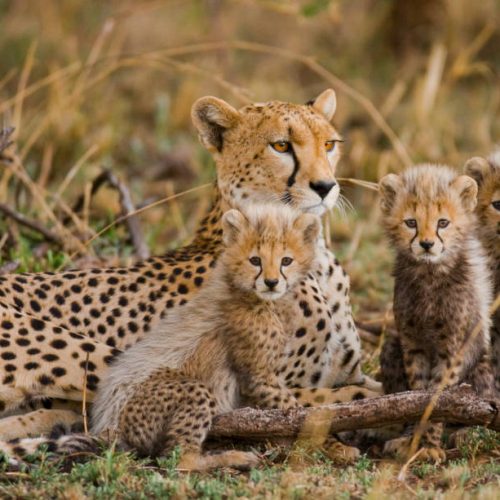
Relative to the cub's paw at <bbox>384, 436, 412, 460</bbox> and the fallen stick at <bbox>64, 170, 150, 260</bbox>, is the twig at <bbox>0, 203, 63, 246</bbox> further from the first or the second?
the cub's paw at <bbox>384, 436, 412, 460</bbox>

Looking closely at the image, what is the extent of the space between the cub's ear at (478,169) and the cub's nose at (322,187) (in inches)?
21.5

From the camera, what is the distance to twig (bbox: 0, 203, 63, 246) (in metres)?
5.81

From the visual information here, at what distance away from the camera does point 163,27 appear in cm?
1281

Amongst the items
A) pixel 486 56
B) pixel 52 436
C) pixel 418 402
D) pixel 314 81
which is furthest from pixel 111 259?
pixel 486 56

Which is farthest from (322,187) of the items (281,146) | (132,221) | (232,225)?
(132,221)

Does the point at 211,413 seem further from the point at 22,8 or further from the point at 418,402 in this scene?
the point at 22,8

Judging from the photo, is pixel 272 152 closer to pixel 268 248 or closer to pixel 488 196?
pixel 268 248

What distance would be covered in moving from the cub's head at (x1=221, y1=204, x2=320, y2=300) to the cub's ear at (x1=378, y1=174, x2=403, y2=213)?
272 millimetres

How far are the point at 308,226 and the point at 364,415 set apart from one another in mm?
799

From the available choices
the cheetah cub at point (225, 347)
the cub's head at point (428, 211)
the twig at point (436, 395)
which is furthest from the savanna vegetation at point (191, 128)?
the cub's head at point (428, 211)

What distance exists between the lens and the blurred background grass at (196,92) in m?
6.69

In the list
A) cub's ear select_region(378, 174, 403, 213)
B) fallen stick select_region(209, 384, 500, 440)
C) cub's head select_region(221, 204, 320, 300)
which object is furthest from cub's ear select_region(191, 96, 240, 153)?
fallen stick select_region(209, 384, 500, 440)

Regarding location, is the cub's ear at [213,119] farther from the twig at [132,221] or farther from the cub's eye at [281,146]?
the twig at [132,221]

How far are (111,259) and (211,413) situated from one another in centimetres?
219
